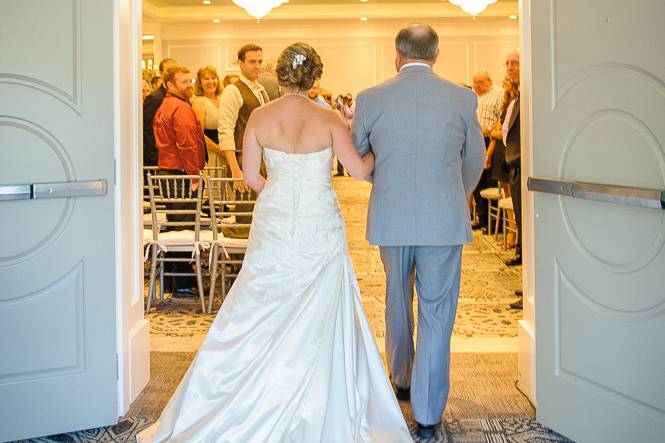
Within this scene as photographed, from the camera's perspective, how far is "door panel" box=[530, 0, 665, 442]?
2750 millimetres

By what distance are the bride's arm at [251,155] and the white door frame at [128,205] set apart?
59 centimetres

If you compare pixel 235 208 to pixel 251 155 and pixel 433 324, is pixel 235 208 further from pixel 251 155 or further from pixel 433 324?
pixel 433 324

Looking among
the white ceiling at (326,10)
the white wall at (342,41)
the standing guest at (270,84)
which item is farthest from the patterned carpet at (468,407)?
the white wall at (342,41)

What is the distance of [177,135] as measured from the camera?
630 cm

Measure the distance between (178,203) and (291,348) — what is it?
316 centimetres

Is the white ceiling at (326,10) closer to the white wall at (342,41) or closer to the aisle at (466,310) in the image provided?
the white wall at (342,41)

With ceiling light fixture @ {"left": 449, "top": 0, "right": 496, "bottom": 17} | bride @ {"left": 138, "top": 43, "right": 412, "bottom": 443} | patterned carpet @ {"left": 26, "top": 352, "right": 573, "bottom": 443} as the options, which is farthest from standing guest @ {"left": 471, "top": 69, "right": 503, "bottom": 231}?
bride @ {"left": 138, "top": 43, "right": 412, "bottom": 443}

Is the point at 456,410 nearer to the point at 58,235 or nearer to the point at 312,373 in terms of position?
the point at 312,373

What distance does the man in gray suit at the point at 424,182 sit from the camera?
334cm

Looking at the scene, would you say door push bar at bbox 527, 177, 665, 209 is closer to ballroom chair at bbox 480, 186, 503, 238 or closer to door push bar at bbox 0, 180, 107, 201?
door push bar at bbox 0, 180, 107, 201

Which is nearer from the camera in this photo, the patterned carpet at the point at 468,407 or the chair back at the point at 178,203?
the patterned carpet at the point at 468,407

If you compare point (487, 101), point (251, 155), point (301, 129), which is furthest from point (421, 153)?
point (487, 101)

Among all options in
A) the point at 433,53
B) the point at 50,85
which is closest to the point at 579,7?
the point at 433,53

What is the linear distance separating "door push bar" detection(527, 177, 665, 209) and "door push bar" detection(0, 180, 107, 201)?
183 cm
